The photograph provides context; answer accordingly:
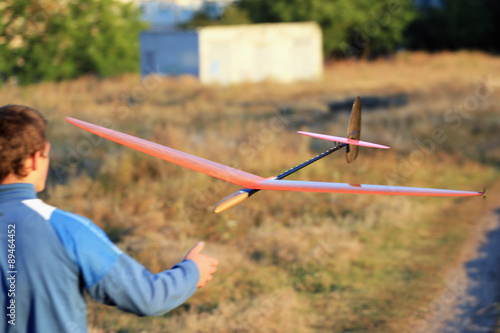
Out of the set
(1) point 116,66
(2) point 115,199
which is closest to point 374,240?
(2) point 115,199

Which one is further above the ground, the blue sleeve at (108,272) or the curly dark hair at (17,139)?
the curly dark hair at (17,139)

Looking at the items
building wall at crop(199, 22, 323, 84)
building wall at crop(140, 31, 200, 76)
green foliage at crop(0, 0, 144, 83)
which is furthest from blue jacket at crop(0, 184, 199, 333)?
building wall at crop(140, 31, 200, 76)

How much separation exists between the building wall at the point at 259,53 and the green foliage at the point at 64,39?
4761 mm

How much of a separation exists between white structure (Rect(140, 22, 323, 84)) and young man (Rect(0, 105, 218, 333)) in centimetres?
2625

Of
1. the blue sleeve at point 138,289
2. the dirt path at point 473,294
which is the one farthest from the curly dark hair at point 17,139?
the dirt path at point 473,294

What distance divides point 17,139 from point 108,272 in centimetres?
51

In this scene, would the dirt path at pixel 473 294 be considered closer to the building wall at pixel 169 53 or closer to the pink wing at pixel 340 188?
the pink wing at pixel 340 188

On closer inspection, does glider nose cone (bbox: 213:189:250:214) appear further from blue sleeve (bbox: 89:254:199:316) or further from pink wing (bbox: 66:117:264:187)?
blue sleeve (bbox: 89:254:199:316)

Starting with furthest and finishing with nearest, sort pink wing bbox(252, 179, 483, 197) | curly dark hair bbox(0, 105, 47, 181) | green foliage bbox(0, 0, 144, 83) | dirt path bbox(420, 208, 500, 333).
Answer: green foliage bbox(0, 0, 144, 83)
dirt path bbox(420, 208, 500, 333)
curly dark hair bbox(0, 105, 47, 181)
pink wing bbox(252, 179, 483, 197)

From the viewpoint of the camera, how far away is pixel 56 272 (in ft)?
6.21

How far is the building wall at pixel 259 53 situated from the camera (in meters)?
28.4

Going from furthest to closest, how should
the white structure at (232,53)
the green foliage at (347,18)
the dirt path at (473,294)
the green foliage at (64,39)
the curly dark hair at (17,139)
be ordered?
the green foliage at (347,18)
the white structure at (232,53)
the green foliage at (64,39)
the dirt path at (473,294)
the curly dark hair at (17,139)

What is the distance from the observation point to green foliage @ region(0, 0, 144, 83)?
25.3 metres

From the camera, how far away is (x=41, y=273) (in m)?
1.89
